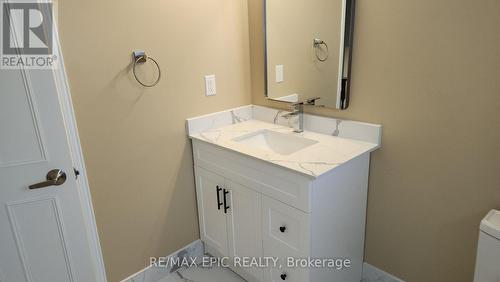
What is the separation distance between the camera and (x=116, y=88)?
1.63 meters

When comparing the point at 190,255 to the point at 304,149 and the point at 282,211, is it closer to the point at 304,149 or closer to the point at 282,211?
the point at 282,211

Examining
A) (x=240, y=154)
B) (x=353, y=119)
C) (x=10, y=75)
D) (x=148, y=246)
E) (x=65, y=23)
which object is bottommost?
(x=148, y=246)

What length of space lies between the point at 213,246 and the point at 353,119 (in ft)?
3.91

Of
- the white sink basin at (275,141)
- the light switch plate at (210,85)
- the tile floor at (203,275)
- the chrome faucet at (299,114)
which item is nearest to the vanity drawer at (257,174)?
the white sink basin at (275,141)

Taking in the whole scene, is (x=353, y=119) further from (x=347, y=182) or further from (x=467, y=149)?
(x=467, y=149)

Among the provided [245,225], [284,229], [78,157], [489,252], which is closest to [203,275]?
[245,225]

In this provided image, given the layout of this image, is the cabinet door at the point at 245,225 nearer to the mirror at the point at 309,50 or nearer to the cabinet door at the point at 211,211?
the cabinet door at the point at 211,211

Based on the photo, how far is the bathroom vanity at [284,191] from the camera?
1447 millimetres

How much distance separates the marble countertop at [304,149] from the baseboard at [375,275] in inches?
29.1

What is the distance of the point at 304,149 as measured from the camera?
5.42 feet

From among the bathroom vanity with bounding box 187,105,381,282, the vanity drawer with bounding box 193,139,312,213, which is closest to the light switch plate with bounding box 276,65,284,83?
the bathroom vanity with bounding box 187,105,381,282

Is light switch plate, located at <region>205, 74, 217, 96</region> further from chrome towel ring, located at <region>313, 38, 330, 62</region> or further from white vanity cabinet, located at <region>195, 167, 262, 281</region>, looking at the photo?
chrome towel ring, located at <region>313, 38, 330, 62</region>

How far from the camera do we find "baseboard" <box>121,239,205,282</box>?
75.6 inches

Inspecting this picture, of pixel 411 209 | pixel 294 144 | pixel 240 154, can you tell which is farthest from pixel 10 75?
pixel 411 209
